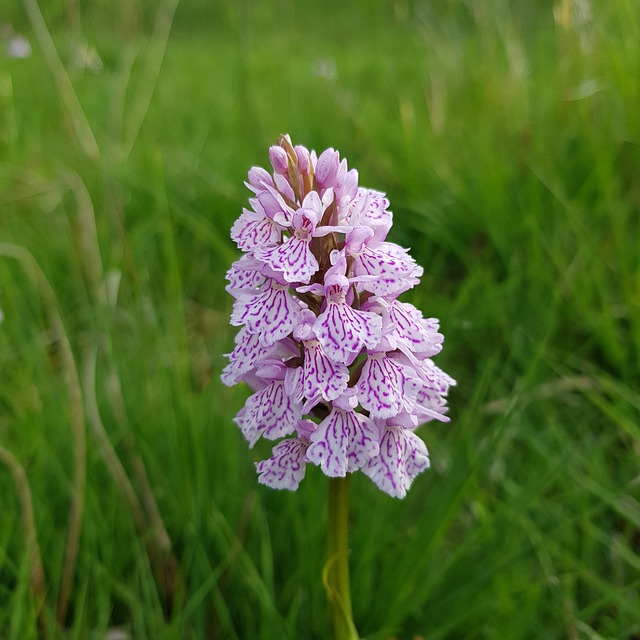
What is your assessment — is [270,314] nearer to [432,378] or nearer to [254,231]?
[254,231]

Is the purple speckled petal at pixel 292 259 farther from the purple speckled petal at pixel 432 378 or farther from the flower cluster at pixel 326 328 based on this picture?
the purple speckled petal at pixel 432 378

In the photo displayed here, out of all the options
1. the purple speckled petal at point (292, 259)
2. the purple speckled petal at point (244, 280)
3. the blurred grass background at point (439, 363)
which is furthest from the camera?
the blurred grass background at point (439, 363)

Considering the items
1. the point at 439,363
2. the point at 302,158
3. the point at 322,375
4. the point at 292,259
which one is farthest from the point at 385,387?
the point at 439,363

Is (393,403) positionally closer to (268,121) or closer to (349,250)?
(349,250)

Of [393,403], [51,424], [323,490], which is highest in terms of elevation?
[51,424]

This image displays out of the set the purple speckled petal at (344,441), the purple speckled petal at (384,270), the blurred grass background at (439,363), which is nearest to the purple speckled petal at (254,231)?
the purple speckled petal at (384,270)

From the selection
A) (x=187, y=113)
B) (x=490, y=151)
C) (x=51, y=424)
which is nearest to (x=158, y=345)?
(x=51, y=424)

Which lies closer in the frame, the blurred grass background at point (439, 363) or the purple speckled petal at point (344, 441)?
the purple speckled petal at point (344, 441)

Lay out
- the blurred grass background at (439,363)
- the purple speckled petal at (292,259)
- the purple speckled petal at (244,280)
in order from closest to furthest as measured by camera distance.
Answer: the purple speckled petal at (292,259) < the purple speckled petal at (244,280) < the blurred grass background at (439,363)
